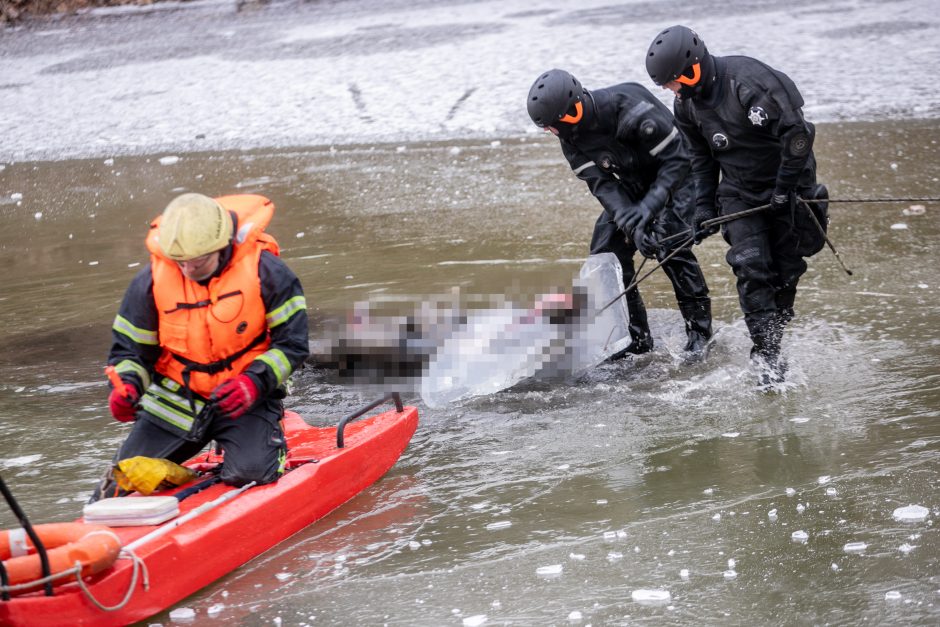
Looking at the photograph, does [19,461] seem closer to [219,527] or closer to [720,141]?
[219,527]

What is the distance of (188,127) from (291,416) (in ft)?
25.7

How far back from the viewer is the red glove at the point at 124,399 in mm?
4149

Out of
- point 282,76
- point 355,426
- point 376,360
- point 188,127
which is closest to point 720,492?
point 355,426

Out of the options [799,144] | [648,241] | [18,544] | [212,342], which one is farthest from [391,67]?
[18,544]

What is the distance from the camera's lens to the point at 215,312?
13.6 feet

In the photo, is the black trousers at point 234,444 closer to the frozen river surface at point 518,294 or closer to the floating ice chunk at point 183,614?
the frozen river surface at point 518,294

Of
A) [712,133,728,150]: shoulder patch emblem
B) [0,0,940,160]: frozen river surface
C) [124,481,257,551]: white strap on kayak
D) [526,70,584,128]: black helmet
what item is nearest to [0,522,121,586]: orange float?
[124,481,257,551]: white strap on kayak

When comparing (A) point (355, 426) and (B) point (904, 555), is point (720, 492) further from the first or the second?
(A) point (355, 426)

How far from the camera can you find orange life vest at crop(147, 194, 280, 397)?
4.16 metres

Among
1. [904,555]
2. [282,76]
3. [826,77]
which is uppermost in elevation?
[282,76]

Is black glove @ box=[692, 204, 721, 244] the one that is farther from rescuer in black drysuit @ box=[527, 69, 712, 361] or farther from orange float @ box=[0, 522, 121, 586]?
orange float @ box=[0, 522, 121, 586]

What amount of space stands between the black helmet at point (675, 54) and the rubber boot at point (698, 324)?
5.00 feet

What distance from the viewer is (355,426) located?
16.5 feet

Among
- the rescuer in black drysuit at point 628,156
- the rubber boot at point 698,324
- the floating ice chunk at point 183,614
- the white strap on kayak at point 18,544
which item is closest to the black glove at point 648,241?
the rescuer in black drysuit at point 628,156
